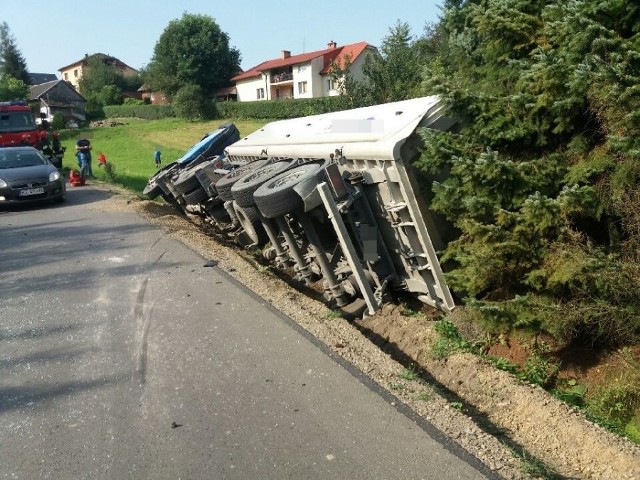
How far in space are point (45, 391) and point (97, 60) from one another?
105 m

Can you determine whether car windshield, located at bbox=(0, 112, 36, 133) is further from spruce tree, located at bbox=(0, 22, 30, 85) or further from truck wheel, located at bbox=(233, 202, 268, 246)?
spruce tree, located at bbox=(0, 22, 30, 85)

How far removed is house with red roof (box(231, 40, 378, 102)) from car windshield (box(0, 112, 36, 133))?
3864 centimetres

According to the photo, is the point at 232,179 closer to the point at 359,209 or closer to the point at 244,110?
the point at 359,209

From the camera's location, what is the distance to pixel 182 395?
15.3 ft

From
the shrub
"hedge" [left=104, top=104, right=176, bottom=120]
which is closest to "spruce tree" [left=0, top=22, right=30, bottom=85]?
"hedge" [left=104, top=104, right=176, bottom=120]

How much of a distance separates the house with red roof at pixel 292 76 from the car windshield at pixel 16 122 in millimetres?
38636

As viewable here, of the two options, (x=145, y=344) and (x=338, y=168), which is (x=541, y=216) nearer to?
(x=338, y=168)

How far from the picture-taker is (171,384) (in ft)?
15.9

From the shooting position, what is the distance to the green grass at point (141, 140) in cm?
3247

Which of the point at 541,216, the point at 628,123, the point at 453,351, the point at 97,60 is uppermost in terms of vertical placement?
the point at 97,60

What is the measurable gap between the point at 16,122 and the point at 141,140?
28.0 meters

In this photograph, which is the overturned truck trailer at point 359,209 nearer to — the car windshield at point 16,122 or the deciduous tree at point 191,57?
the car windshield at point 16,122

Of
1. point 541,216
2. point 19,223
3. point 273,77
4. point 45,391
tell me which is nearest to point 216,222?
point 19,223

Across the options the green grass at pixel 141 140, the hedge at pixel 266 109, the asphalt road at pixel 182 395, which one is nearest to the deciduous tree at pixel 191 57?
the green grass at pixel 141 140
